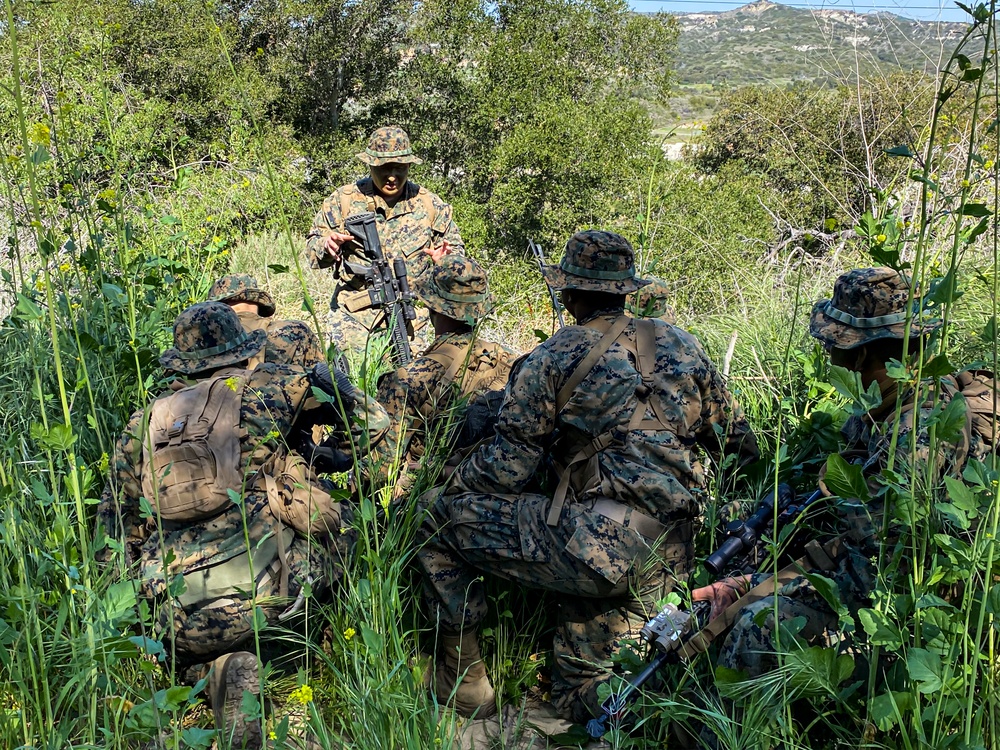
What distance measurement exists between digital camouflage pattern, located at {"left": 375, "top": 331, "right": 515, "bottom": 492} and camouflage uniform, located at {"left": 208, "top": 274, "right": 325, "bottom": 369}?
0.84 m

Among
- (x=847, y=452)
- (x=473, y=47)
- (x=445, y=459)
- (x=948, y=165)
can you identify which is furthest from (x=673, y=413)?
(x=473, y=47)

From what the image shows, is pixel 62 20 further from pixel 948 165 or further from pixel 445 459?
pixel 948 165

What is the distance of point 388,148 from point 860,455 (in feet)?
13.8

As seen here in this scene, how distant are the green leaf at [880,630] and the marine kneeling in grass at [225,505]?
5.53 feet

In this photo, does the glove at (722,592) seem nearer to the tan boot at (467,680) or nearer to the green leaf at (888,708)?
the green leaf at (888,708)

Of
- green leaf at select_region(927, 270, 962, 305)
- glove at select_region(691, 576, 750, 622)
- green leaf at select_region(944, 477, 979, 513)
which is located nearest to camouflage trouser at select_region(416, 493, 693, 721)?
glove at select_region(691, 576, 750, 622)

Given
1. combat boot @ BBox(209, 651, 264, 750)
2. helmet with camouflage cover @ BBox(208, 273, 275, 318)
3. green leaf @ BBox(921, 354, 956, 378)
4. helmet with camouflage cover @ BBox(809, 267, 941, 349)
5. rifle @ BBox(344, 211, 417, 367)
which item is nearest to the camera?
green leaf @ BBox(921, 354, 956, 378)

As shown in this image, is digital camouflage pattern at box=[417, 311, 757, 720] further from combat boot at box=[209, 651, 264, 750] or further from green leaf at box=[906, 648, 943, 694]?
green leaf at box=[906, 648, 943, 694]

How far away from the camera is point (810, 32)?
183 inches

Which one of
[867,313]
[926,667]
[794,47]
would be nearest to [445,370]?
[867,313]

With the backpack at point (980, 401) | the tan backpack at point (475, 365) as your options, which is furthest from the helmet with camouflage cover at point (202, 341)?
the backpack at point (980, 401)

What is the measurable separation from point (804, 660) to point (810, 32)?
3.59 meters

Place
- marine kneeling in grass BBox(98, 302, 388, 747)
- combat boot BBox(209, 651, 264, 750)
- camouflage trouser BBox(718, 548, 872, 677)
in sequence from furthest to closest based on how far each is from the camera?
marine kneeling in grass BBox(98, 302, 388, 747), combat boot BBox(209, 651, 264, 750), camouflage trouser BBox(718, 548, 872, 677)

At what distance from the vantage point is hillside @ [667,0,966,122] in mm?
3893
